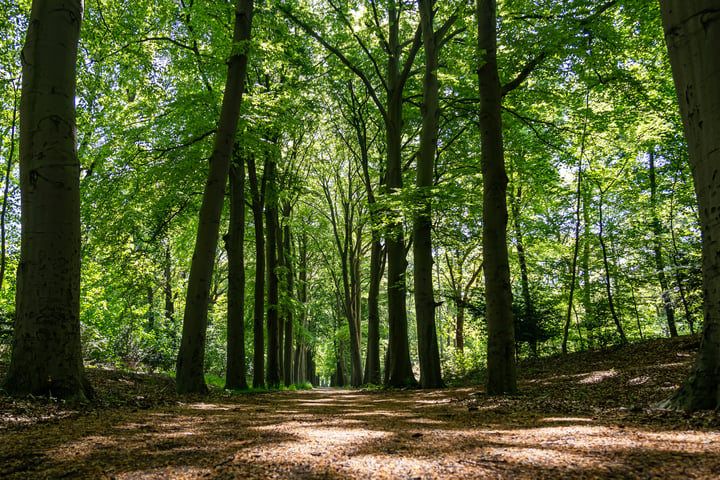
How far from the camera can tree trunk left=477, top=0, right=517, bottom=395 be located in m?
6.62

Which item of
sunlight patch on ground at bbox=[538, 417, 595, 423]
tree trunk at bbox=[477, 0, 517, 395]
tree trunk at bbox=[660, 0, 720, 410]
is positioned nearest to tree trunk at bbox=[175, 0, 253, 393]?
tree trunk at bbox=[477, 0, 517, 395]

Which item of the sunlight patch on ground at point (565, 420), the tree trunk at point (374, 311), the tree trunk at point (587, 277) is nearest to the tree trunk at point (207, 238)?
the sunlight patch on ground at point (565, 420)

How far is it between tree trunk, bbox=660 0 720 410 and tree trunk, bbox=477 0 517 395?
9.09ft

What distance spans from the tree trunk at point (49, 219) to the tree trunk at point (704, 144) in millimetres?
5980

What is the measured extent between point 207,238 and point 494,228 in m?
5.03

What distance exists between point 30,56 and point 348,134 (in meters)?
15.2

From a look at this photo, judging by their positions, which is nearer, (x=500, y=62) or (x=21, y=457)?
(x=21, y=457)

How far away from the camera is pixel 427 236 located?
1060 centimetres

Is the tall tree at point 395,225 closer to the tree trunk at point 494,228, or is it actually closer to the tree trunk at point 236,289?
the tree trunk at point 236,289

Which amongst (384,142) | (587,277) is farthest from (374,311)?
(587,277)

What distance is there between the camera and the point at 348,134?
19.4 metres

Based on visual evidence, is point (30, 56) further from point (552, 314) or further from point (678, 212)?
point (678, 212)

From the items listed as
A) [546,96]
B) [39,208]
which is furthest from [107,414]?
[546,96]

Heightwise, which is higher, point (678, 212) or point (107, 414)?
point (678, 212)
